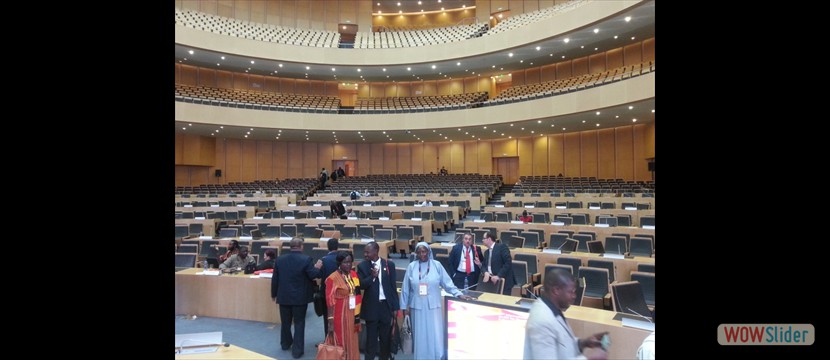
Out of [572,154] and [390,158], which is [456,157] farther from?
[572,154]

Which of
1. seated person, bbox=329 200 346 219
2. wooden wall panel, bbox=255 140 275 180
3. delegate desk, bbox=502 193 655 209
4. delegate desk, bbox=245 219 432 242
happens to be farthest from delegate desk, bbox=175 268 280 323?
wooden wall panel, bbox=255 140 275 180

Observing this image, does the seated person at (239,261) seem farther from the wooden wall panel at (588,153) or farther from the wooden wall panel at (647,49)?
the wooden wall panel at (588,153)

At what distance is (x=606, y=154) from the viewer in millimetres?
23781

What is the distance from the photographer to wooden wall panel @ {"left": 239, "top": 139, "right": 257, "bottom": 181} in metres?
27.5

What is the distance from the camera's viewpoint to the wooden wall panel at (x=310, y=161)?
29.3 meters

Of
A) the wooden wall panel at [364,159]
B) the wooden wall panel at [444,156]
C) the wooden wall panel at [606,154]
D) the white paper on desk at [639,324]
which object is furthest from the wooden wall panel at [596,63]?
the white paper on desk at [639,324]

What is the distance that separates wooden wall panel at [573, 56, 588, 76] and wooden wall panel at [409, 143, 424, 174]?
35.5 feet

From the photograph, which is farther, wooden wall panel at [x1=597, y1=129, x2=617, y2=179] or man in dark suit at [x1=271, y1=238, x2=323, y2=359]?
wooden wall panel at [x1=597, y1=129, x2=617, y2=179]

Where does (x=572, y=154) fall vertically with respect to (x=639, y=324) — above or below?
above

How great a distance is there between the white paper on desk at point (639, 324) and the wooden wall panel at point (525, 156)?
2388cm

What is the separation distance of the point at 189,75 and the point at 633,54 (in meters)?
24.9

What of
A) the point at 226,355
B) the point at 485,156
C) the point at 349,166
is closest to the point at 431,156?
the point at 485,156

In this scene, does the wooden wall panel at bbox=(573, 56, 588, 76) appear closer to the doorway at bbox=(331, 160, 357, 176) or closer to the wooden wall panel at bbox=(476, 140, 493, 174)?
the wooden wall panel at bbox=(476, 140, 493, 174)

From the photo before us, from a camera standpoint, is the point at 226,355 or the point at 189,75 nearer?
the point at 226,355
